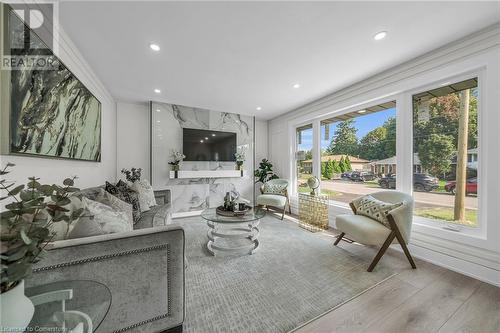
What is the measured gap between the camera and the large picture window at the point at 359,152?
2943 mm

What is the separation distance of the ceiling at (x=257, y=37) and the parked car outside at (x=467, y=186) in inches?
62.4

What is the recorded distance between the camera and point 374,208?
2441mm

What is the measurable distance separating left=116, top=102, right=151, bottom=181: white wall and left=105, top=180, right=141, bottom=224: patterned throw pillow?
5.62 ft

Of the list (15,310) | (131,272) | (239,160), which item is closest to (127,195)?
(131,272)

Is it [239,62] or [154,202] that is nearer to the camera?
[239,62]

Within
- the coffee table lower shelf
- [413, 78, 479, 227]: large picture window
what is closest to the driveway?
[413, 78, 479, 227]: large picture window

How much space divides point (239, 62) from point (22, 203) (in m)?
2.48

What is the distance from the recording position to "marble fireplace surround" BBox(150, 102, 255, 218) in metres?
4.14

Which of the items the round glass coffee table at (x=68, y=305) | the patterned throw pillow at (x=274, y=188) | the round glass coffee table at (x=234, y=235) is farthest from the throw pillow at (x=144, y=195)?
the patterned throw pillow at (x=274, y=188)

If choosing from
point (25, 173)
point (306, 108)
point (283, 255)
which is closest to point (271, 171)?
point (306, 108)

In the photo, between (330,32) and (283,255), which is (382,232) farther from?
(330,32)

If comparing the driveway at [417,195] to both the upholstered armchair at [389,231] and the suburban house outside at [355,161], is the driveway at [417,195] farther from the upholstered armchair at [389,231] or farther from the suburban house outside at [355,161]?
the upholstered armchair at [389,231]

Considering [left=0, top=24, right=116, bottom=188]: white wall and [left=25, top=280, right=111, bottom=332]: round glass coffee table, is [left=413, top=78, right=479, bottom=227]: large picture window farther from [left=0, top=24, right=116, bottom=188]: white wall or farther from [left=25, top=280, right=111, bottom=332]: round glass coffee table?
[left=0, top=24, right=116, bottom=188]: white wall

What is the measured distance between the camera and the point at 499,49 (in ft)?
6.09
